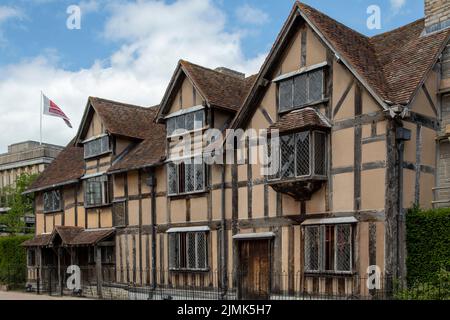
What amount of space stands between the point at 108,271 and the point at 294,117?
12509 millimetres

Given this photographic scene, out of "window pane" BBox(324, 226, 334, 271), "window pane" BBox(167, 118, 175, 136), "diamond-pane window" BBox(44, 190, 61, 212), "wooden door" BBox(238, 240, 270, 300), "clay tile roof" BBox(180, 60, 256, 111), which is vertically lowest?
"wooden door" BBox(238, 240, 270, 300)

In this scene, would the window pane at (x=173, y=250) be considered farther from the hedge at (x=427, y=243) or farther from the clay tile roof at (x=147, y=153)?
the hedge at (x=427, y=243)

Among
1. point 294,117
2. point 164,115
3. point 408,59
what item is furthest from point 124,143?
point 408,59

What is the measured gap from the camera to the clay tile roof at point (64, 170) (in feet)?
96.9

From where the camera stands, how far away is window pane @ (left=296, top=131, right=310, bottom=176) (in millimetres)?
17875

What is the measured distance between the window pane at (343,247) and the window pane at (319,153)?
68.5 inches

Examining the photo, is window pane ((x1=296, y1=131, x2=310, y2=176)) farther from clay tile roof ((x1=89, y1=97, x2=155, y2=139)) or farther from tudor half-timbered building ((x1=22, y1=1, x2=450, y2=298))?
clay tile roof ((x1=89, y1=97, x2=155, y2=139))

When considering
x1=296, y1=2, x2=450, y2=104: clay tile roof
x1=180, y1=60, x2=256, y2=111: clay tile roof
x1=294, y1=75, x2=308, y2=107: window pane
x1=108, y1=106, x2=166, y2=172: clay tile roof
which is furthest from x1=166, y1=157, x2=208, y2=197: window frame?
x1=296, y1=2, x2=450, y2=104: clay tile roof

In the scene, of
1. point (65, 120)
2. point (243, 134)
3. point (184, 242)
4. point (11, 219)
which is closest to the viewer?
point (243, 134)

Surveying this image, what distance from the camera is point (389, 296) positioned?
16.2 m

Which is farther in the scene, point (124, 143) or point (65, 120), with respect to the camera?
point (65, 120)

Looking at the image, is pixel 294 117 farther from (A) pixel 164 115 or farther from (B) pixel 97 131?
(B) pixel 97 131

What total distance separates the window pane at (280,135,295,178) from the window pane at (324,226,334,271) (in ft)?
6.53

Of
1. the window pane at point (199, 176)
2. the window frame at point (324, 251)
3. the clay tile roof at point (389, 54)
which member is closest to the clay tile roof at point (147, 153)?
the window pane at point (199, 176)
